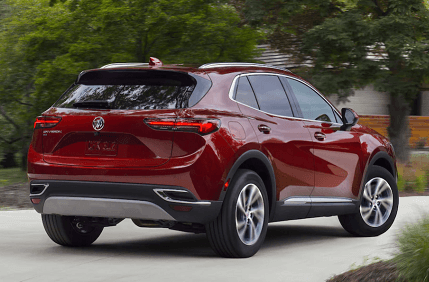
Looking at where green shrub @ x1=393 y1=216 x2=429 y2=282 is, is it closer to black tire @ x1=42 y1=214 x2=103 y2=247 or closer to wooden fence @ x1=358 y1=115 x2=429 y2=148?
black tire @ x1=42 y1=214 x2=103 y2=247

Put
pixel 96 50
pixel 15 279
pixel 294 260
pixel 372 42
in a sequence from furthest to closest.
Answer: pixel 372 42 < pixel 96 50 < pixel 294 260 < pixel 15 279

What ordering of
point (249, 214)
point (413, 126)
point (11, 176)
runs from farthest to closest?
point (413, 126) → point (11, 176) → point (249, 214)

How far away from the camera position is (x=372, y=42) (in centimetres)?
1517

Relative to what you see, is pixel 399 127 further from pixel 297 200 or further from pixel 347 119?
pixel 297 200

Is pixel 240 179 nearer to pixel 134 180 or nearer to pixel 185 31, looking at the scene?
pixel 134 180

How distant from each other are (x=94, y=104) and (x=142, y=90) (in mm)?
458

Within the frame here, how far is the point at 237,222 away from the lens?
7145 mm

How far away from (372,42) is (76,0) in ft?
18.3

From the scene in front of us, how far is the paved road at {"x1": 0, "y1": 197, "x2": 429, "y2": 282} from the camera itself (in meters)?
6.28

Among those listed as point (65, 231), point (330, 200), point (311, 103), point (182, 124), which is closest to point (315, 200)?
point (330, 200)

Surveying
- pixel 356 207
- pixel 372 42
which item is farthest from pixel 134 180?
pixel 372 42

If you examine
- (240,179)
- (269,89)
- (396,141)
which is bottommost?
(396,141)

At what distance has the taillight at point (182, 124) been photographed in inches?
264

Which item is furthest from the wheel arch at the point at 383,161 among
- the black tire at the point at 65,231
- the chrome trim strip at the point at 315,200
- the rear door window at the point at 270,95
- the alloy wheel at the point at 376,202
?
the black tire at the point at 65,231
